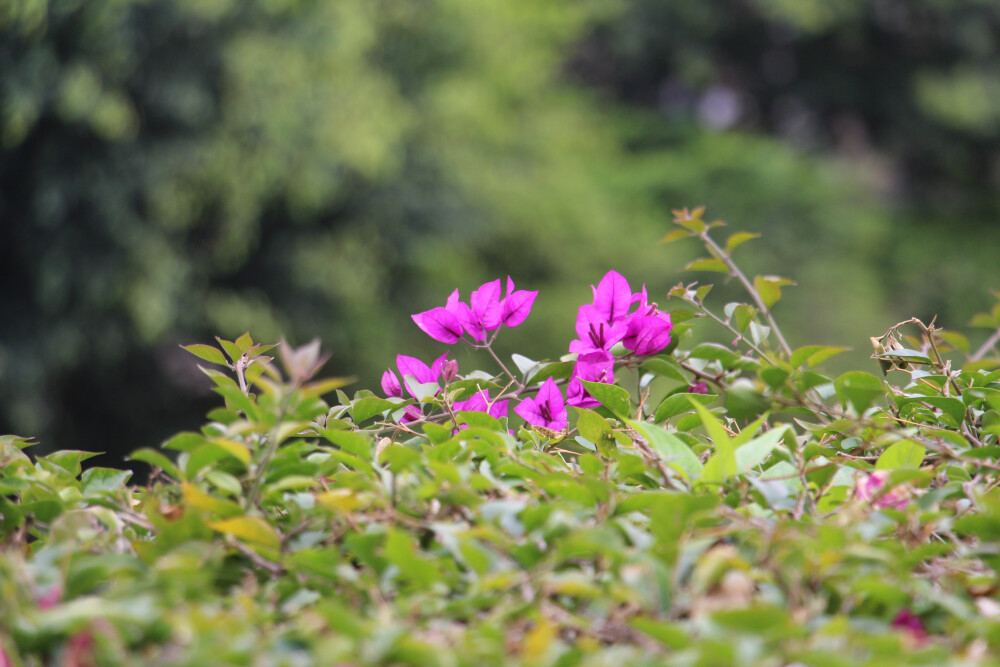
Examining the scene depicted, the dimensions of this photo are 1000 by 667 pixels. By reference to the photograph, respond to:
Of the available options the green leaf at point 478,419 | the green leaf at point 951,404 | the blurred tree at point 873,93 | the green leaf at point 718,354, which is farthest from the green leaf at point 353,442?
the blurred tree at point 873,93

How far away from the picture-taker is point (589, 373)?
0.81m

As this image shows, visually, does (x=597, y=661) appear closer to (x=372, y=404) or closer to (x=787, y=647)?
(x=787, y=647)

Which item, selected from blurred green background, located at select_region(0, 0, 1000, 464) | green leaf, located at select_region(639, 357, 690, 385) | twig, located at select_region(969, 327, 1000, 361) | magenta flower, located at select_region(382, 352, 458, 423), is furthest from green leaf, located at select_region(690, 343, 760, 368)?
blurred green background, located at select_region(0, 0, 1000, 464)

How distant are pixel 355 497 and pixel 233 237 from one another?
4.24 meters

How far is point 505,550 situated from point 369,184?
15.7 ft

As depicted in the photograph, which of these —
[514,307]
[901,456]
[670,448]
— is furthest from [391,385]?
[901,456]

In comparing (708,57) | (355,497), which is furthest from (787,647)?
(708,57)

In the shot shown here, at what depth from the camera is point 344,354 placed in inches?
213

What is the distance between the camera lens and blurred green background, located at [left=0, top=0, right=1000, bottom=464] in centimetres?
420

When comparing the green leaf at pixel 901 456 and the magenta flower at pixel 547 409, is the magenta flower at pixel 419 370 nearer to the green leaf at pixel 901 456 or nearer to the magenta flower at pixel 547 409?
the magenta flower at pixel 547 409

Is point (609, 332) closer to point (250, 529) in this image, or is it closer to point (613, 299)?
point (613, 299)

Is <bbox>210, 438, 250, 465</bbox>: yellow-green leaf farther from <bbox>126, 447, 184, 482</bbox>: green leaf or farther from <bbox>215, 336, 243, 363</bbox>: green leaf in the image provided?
<bbox>215, 336, 243, 363</bbox>: green leaf

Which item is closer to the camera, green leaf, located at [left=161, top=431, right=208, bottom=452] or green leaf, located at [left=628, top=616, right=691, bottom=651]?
green leaf, located at [left=628, top=616, right=691, bottom=651]

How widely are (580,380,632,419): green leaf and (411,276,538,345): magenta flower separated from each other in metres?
0.13
